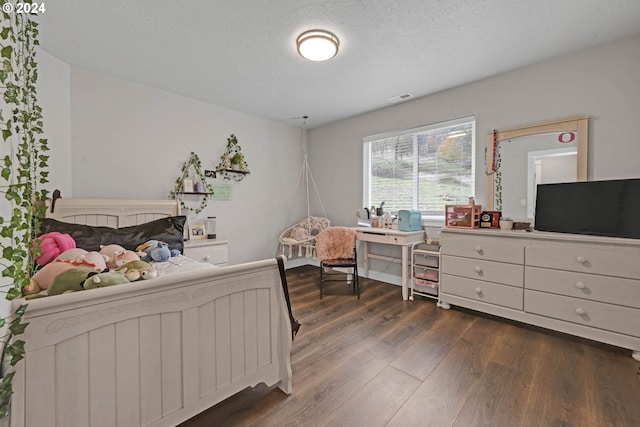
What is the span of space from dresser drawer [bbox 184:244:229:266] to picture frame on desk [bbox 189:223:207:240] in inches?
15.1

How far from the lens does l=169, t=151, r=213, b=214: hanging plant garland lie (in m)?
3.36

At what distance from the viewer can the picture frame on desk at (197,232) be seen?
3387 mm

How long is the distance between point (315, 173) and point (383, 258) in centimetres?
202

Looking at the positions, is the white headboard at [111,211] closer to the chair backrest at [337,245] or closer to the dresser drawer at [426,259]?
the chair backrest at [337,245]

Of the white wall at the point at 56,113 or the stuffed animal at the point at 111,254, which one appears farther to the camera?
the white wall at the point at 56,113

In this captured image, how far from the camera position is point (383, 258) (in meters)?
3.71

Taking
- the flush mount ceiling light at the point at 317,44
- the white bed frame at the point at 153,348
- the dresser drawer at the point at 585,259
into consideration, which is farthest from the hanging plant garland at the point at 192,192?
the dresser drawer at the point at 585,259

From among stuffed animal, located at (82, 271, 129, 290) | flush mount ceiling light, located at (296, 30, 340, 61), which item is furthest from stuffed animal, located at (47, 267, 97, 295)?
flush mount ceiling light, located at (296, 30, 340, 61)

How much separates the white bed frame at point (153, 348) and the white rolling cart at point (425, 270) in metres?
2.04

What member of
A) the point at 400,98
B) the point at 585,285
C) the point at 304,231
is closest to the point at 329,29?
the point at 400,98

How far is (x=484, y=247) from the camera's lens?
258 cm

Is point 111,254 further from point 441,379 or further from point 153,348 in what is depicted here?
point 441,379

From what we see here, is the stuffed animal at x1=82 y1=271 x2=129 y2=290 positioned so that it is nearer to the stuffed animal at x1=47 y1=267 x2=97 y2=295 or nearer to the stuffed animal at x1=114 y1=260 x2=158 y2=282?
the stuffed animal at x1=47 y1=267 x2=97 y2=295

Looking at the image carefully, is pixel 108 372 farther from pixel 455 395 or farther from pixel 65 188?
pixel 65 188
